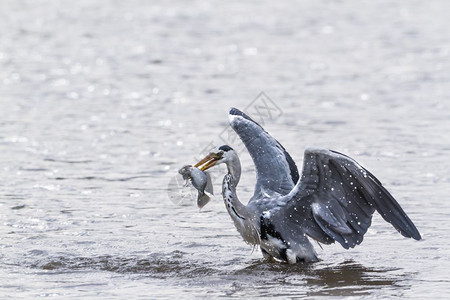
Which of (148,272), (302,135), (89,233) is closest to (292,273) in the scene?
(148,272)

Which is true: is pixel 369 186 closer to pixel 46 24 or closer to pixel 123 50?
pixel 123 50

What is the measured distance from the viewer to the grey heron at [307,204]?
27.7ft

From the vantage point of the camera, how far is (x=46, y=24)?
24.9 m

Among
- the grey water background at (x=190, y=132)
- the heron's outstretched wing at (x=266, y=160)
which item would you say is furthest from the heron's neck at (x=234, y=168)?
the grey water background at (x=190, y=132)

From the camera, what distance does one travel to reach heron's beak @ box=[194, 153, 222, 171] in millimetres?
8953

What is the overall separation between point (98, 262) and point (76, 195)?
2228 millimetres

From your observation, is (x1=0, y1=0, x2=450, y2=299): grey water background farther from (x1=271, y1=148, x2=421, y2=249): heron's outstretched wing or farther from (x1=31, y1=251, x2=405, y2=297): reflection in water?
(x1=271, y1=148, x2=421, y2=249): heron's outstretched wing

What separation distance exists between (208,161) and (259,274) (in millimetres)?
1106

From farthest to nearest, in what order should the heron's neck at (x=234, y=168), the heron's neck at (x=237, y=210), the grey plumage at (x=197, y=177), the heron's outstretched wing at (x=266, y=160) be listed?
the heron's outstretched wing at (x=266, y=160) < the heron's neck at (x=234, y=168) < the heron's neck at (x=237, y=210) < the grey plumage at (x=197, y=177)

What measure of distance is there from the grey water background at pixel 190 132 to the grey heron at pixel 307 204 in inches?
9.9

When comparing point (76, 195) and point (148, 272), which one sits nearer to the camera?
point (148, 272)

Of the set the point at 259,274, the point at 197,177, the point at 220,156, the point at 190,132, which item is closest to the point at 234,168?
the point at 220,156

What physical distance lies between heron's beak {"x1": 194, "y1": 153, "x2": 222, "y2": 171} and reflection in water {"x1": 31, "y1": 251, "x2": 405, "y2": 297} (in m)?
0.80

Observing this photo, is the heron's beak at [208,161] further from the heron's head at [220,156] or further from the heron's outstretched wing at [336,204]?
the heron's outstretched wing at [336,204]
